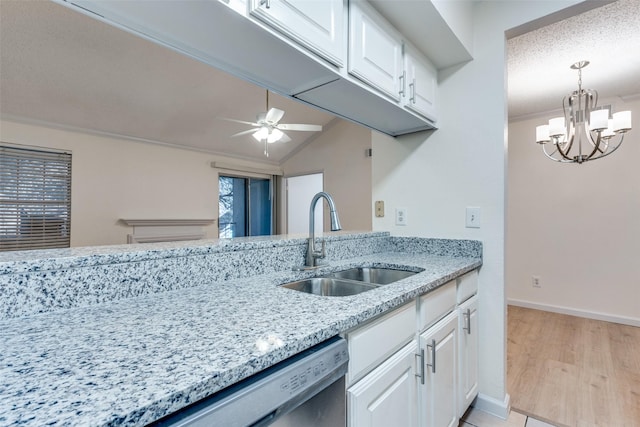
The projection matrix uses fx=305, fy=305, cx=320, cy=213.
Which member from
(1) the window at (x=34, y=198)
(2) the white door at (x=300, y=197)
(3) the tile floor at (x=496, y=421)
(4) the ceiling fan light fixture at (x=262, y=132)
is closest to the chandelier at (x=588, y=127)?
(3) the tile floor at (x=496, y=421)

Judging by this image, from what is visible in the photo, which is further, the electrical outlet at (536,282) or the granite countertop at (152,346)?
the electrical outlet at (536,282)

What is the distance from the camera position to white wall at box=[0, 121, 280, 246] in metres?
3.69

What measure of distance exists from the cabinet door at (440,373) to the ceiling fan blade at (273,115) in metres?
2.59

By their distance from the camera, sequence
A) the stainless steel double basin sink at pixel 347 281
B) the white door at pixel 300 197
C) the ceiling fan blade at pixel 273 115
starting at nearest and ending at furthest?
the stainless steel double basin sink at pixel 347 281 < the ceiling fan blade at pixel 273 115 < the white door at pixel 300 197

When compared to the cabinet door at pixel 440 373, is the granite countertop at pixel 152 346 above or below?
above

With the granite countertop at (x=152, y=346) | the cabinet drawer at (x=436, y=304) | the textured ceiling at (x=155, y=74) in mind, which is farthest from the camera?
the textured ceiling at (x=155, y=74)

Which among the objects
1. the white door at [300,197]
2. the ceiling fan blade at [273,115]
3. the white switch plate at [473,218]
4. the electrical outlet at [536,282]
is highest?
the ceiling fan blade at [273,115]

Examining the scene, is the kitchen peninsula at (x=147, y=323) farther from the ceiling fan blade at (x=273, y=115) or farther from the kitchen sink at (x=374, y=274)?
the ceiling fan blade at (x=273, y=115)

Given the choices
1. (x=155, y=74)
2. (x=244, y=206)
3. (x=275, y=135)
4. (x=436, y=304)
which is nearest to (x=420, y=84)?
(x=436, y=304)

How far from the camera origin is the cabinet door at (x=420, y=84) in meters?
1.60

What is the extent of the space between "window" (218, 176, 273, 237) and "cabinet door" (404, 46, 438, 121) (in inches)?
167

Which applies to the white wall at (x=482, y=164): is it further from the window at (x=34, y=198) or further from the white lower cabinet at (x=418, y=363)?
the window at (x=34, y=198)

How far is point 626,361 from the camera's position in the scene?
2.27m

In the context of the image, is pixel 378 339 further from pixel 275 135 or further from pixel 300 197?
pixel 300 197
